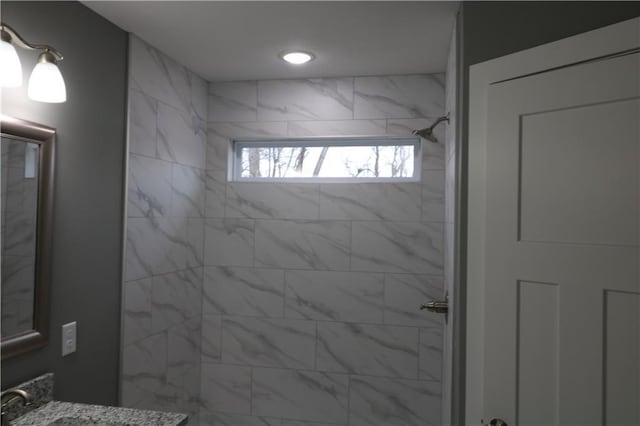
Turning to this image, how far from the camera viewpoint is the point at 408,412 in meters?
2.80

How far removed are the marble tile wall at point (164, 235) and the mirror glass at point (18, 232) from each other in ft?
1.83

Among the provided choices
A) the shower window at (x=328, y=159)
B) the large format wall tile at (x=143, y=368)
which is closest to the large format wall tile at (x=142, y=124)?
the shower window at (x=328, y=159)

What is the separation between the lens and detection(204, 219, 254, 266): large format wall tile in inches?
120

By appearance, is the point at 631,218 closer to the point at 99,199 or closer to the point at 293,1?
Answer: the point at 293,1

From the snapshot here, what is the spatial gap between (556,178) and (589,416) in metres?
0.67

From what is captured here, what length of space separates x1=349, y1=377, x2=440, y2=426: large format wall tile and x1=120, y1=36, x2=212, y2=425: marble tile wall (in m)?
1.04

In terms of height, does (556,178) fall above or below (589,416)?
above

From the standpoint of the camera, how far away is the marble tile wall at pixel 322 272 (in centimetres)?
281

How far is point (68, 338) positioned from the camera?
193cm

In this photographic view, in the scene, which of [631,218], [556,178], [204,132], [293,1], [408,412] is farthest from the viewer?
[204,132]

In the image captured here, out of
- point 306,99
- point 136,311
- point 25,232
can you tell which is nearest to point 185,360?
point 136,311

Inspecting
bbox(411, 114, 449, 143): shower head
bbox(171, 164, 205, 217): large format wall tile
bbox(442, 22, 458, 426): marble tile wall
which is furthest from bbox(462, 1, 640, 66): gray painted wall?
bbox(171, 164, 205, 217): large format wall tile

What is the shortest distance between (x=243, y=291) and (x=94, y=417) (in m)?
1.44

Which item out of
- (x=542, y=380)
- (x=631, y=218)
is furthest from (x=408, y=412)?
(x=631, y=218)
